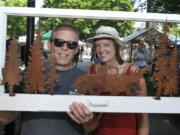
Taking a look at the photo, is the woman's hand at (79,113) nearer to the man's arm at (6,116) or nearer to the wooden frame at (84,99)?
the wooden frame at (84,99)

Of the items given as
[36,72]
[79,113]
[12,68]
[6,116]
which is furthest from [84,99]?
[6,116]

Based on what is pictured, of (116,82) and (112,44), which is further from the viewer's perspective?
(112,44)

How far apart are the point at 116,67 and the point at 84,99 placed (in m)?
0.55

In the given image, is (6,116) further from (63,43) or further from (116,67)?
(116,67)

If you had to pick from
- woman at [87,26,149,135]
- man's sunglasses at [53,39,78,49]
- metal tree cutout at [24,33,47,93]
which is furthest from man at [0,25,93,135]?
woman at [87,26,149,135]

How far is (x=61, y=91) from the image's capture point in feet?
9.77

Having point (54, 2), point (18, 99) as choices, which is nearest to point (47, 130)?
→ point (18, 99)

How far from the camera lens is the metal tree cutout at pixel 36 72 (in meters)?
2.90

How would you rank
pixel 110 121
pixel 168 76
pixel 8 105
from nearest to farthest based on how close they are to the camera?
pixel 8 105 < pixel 168 76 < pixel 110 121

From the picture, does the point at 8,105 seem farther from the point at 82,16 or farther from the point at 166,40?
the point at 166,40

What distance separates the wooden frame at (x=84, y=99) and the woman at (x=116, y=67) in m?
0.44

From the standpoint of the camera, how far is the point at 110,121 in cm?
336

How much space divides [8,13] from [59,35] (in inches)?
14.2

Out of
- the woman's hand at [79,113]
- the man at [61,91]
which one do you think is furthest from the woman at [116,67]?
the woman's hand at [79,113]
